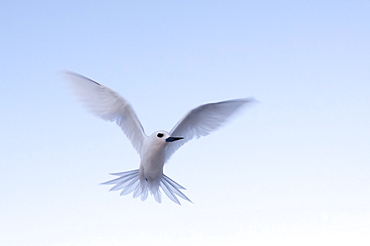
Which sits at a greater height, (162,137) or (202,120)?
(202,120)

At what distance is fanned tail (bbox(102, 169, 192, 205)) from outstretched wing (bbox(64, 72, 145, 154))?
9.4 inches

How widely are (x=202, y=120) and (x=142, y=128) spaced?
1.70 feet

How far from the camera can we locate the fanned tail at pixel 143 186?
11.9 ft

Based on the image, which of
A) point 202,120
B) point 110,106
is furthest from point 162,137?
point 110,106

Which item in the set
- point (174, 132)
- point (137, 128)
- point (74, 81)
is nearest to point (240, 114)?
point (174, 132)

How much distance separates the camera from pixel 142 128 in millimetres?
3799

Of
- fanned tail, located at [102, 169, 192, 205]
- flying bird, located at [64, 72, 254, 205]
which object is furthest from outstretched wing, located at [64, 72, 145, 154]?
fanned tail, located at [102, 169, 192, 205]

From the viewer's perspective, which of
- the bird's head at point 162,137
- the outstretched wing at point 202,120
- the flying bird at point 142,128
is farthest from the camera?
the outstretched wing at point 202,120

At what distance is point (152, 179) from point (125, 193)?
10.4 inches

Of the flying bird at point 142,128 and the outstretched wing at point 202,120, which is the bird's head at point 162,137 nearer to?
the flying bird at point 142,128

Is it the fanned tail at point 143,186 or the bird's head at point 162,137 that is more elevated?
the bird's head at point 162,137

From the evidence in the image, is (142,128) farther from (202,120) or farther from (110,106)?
(202,120)

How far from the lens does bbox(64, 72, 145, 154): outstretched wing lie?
147 inches

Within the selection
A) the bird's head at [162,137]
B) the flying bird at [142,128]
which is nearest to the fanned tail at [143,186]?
the flying bird at [142,128]
